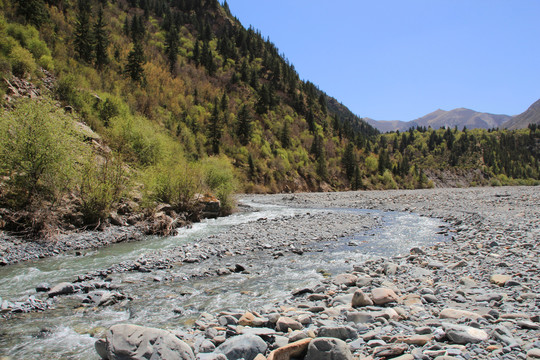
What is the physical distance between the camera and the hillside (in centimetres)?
1407

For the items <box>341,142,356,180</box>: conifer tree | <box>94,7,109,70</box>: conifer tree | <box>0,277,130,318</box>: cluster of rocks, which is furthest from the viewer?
<box>341,142,356,180</box>: conifer tree

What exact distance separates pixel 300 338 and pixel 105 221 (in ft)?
48.6

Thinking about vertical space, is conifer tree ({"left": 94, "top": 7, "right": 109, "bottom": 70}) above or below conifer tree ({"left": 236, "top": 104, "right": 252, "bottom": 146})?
above

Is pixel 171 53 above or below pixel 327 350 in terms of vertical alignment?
above

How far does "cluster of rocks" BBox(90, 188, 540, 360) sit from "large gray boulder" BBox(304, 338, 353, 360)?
0.01 m

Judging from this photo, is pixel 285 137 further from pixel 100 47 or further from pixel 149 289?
pixel 149 289

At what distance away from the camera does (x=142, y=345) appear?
12.1 ft

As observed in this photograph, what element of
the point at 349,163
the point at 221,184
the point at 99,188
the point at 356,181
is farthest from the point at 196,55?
the point at 99,188

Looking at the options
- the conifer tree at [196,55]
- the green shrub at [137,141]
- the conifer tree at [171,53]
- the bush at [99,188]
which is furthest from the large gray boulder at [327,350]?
the conifer tree at [196,55]

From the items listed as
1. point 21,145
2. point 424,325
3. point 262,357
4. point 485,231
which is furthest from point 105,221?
point 485,231

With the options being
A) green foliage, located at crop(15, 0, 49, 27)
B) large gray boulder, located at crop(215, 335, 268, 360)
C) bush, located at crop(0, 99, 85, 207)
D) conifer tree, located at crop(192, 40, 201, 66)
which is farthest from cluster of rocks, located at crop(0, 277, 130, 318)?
conifer tree, located at crop(192, 40, 201, 66)

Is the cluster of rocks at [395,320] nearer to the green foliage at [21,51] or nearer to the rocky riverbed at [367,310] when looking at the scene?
the rocky riverbed at [367,310]

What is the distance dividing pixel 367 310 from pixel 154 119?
155 ft

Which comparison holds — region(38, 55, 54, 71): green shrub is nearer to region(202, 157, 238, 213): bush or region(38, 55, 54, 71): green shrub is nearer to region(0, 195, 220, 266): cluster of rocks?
region(202, 157, 238, 213): bush
